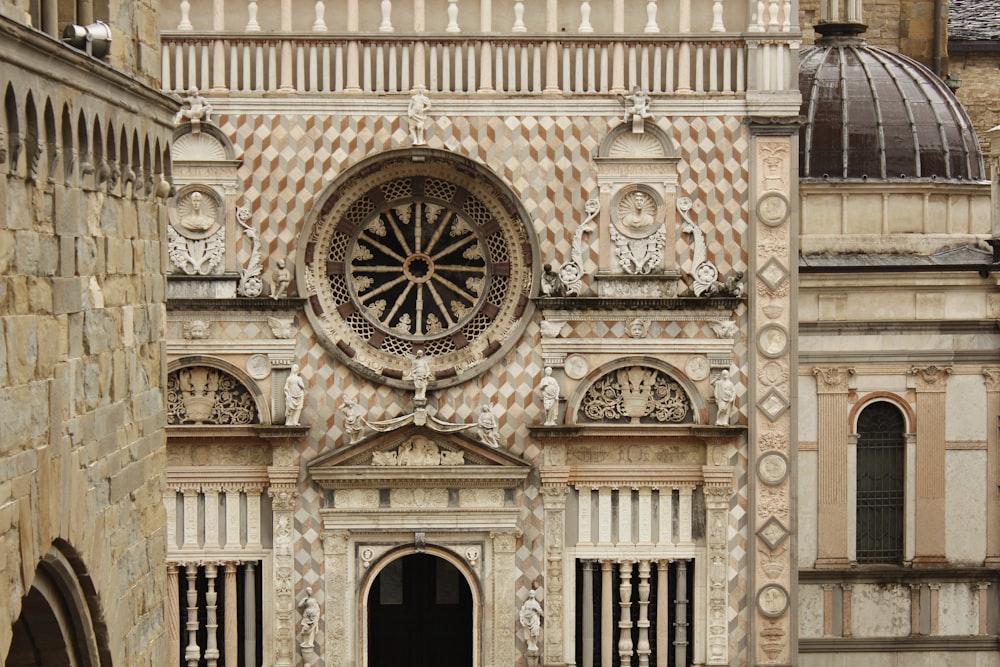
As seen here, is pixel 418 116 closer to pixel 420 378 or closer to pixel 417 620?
pixel 420 378

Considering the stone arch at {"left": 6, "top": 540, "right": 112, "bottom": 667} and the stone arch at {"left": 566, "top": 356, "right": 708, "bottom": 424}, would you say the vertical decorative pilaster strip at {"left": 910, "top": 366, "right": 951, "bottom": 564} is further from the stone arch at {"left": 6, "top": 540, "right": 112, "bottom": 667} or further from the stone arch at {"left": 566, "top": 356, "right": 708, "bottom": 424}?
the stone arch at {"left": 6, "top": 540, "right": 112, "bottom": 667}

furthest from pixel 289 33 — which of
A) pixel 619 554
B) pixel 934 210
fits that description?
pixel 934 210

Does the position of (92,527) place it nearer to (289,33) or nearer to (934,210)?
(289,33)

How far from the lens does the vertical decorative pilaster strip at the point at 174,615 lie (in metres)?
24.7

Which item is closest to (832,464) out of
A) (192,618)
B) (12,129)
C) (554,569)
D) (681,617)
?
(681,617)

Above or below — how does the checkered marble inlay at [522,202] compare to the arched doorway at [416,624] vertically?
above

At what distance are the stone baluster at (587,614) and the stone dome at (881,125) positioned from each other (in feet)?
24.7

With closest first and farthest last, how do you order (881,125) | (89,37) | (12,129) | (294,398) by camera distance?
1. (12,129)
2. (89,37)
3. (294,398)
4. (881,125)

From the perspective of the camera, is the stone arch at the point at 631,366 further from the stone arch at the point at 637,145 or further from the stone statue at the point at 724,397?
the stone arch at the point at 637,145

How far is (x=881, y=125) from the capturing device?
2908cm

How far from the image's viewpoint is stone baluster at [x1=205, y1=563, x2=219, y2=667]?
24672 mm

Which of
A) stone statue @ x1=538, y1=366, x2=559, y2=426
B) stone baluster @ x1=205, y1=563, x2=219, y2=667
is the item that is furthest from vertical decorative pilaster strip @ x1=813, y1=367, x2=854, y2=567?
stone baluster @ x1=205, y1=563, x2=219, y2=667

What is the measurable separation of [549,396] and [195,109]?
18.3 feet

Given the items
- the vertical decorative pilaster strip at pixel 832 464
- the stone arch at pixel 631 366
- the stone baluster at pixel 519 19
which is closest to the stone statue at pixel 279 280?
the stone arch at pixel 631 366
